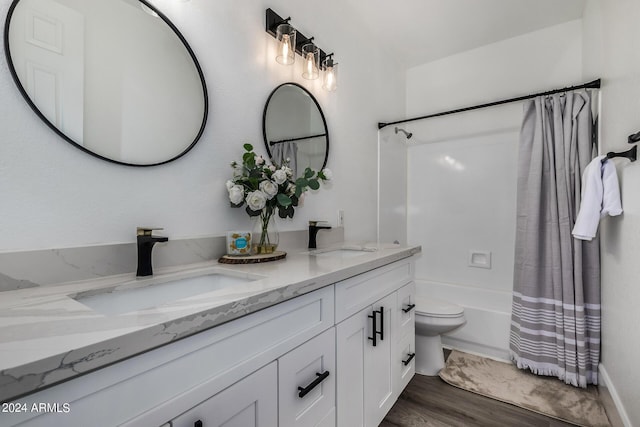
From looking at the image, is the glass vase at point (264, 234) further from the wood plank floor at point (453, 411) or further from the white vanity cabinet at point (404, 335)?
the wood plank floor at point (453, 411)

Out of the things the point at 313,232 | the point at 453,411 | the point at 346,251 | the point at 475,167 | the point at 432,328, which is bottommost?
the point at 453,411

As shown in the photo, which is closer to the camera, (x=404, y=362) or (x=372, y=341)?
(x=372, y=341)

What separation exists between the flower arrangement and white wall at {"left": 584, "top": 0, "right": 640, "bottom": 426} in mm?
1355

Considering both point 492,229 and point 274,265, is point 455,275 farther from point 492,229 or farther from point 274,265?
point 274,265

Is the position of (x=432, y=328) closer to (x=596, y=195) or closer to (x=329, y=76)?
(x=596, y=195)

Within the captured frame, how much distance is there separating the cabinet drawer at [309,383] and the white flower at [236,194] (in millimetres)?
596

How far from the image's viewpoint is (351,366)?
1110 millimetres

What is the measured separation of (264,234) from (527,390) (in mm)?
1780

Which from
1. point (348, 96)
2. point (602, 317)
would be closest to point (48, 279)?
point (348, 96)

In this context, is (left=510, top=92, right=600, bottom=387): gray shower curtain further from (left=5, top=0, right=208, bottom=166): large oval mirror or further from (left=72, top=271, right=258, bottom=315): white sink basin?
(left=5, top=0, right=208, bottom=166): large oval mirror

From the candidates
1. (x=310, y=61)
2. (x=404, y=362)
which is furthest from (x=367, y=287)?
(x=310, y=61)

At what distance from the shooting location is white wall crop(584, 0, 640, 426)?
3.86 ft

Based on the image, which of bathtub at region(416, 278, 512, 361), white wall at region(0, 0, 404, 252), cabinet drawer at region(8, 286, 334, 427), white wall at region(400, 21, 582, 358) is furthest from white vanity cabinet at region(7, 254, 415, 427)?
white wall at region(400, 21, 582, 358)

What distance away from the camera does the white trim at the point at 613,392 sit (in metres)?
1.24
